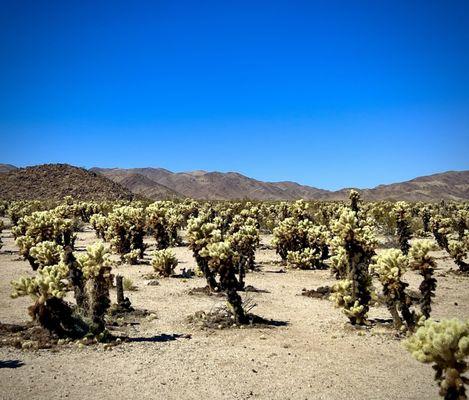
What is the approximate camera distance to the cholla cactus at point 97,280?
38.0 feet

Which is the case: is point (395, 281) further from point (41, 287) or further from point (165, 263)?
point (165, 263)

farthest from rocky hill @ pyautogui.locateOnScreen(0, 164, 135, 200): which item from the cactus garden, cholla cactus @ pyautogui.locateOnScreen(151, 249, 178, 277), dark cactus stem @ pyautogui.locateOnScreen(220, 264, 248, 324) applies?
dark cactus stem @ pyautogui.locateOnScreen(220, 264, 248, 324)

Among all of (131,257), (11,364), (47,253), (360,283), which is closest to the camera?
(11,364)

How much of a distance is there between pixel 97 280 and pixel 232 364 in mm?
4475

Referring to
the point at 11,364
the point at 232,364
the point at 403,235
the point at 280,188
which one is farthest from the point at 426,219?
the point at 280,188

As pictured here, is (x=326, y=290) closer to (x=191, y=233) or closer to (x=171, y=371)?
(x=191, y=233)

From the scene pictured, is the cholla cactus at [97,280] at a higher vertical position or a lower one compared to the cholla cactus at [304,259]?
higher

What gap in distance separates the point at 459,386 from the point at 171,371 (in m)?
6.01

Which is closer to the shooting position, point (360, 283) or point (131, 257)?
point (360, 283)

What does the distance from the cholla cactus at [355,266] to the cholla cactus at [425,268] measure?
1.75 meters

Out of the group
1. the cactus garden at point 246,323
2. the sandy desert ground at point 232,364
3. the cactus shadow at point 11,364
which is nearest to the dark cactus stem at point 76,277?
the cactus garden at point 246,323

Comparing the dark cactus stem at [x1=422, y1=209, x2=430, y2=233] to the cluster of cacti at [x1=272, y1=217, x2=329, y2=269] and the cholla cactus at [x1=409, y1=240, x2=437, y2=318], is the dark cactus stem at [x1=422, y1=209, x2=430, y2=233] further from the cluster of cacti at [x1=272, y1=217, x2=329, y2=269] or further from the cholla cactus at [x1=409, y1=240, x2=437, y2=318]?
the cholla cactus at [x1=409, y1=240, x2=437, y2=318]

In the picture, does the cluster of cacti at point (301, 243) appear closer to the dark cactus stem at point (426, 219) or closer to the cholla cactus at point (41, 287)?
the cholla cactus at point (41, 287)

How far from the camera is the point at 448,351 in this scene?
19.3ft
